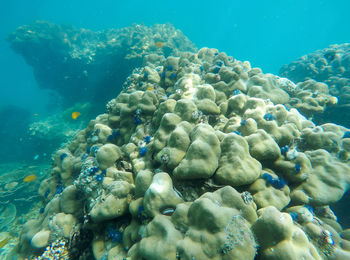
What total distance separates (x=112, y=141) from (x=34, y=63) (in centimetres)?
2404

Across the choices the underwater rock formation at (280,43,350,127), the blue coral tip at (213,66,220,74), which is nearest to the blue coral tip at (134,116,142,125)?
the blue coral tip at (213,66,220,74)

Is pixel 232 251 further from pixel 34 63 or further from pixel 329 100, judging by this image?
pixel 34 63

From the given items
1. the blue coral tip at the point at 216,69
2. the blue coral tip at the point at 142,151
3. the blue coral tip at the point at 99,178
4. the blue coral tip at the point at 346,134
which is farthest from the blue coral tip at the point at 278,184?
the blue coral tip at the point at 216,69

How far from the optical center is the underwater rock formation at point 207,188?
227 centimetres

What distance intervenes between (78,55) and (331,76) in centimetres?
2385

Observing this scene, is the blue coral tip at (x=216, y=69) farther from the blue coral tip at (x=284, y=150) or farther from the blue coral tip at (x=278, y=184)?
the blue coral tip at (x=278, y=184)

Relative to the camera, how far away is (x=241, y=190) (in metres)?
3.12

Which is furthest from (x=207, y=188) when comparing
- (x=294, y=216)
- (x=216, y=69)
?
(x=216, y=69)

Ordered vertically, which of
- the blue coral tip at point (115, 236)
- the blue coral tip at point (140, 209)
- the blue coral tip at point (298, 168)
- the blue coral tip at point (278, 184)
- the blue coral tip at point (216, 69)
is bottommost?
the blue coral tip at point (115, 236)

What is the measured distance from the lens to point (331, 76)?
10953mm

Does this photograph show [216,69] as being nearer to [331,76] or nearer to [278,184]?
[278,184]

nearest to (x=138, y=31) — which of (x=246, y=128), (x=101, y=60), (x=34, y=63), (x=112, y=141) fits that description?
(x=101, y=60)

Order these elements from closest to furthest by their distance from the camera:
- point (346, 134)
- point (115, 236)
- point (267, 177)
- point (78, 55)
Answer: point (267, 177) < point (115, 236) < point (346, 134) < point (78, 55)

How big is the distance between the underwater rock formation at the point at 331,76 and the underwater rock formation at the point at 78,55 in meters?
10.9
